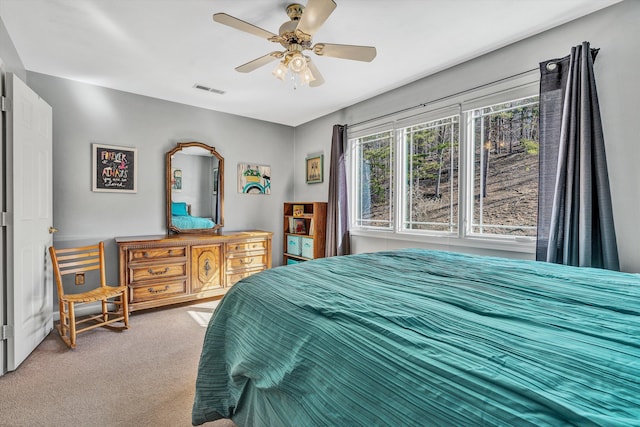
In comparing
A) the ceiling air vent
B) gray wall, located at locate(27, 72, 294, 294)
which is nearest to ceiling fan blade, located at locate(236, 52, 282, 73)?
the ceiling air vent

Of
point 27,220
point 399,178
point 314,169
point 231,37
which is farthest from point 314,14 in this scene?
point 314,169

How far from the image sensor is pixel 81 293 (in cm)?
308

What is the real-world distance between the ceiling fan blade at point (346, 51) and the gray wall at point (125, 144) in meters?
2.61

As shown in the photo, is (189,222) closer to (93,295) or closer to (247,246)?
(247,246)

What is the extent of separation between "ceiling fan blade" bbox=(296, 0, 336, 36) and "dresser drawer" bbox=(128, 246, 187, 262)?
2.72 meters

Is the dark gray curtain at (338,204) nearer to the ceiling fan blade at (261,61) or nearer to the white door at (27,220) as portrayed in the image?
the ceiling fan blade at (261,61)

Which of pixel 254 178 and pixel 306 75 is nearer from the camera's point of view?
pixel 306 75

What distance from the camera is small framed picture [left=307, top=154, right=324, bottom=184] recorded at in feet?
15.0

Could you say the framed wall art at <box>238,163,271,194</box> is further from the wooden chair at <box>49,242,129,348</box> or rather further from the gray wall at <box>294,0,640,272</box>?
the gray wall at <box>294,0,640,272</box>

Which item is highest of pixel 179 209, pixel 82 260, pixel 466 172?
pixel 466 172

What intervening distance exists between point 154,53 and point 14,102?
110 centimetres

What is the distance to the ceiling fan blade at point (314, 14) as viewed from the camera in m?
1.64

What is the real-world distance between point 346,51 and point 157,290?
10.1 ft

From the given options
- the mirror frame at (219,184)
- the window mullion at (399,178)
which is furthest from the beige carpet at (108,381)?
the window mullion at (399,178)
